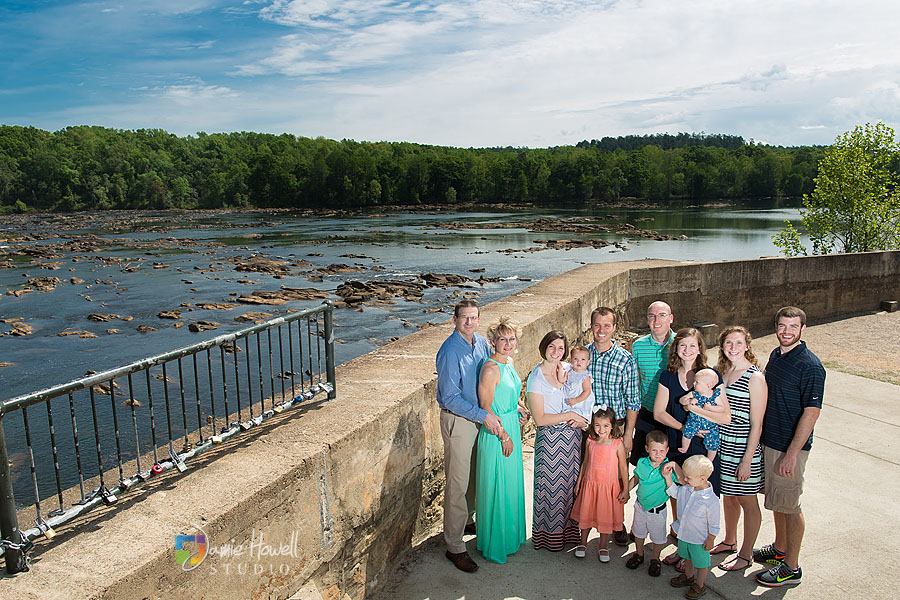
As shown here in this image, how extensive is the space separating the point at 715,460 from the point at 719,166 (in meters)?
121

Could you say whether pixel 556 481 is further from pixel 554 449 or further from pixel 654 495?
pixel 654 495

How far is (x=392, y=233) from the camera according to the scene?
190 feet

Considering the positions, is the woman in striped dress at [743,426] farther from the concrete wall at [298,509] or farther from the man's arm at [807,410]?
the concrete wall at [298,509]

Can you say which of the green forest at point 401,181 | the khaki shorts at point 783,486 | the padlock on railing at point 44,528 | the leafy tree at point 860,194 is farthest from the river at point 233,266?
the green forest at point 401,181

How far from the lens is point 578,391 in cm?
419

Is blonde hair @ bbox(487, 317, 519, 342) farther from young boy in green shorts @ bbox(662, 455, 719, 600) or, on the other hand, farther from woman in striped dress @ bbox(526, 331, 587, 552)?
young boy in green shorts @ bbox(662, 455, 719, 600)

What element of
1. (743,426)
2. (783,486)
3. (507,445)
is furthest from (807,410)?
(507,445)

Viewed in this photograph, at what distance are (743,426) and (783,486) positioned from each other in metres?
0.43

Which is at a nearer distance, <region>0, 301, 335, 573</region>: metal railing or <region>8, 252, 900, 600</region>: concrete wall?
<region>8, 252, 900, 600</region>: concrete wall

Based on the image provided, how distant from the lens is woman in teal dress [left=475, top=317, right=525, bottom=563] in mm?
3951

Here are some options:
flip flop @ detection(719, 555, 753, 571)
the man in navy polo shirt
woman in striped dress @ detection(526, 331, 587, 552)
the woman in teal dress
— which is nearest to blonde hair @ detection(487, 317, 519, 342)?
the woman in teal dress

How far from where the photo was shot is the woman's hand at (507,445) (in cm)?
396

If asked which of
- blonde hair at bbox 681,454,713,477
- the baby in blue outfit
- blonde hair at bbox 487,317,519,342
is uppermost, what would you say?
blonde hair at bbox 487,317,519,342

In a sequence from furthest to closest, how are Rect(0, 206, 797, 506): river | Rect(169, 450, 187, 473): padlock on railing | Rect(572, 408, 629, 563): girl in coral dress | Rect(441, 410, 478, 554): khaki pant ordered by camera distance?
Rect(0, 206, 797, 506): river < Rect(572, 408, 629, 563): girl in coral dress < Rect(441, 410, 478, 554): khaki pant < Rect(169, 450, 187, 473): padlock on railing
